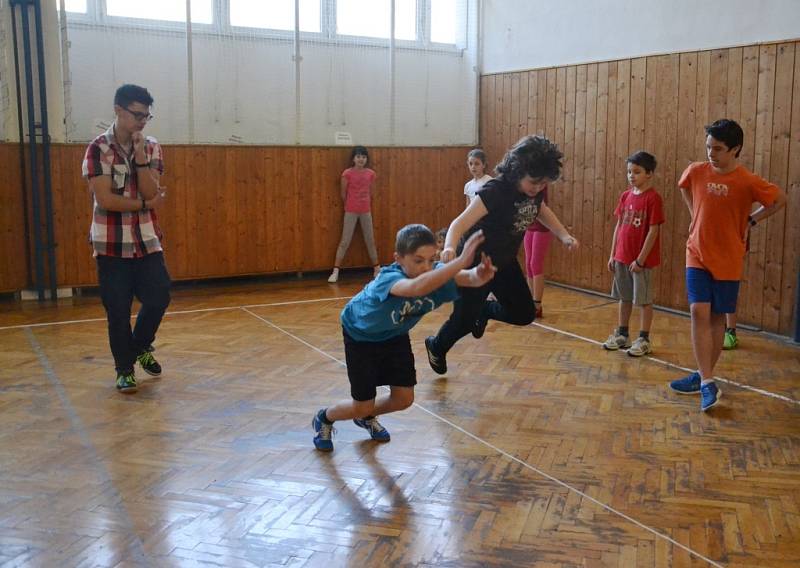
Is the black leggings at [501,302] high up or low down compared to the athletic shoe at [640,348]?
up

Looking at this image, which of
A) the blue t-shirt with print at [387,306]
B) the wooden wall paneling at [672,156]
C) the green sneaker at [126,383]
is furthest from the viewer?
the wooden wall paneling at [672,156]

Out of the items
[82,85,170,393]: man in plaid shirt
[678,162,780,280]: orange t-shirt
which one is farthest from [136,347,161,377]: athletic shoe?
[678,162,780,280]: orange t-shirt

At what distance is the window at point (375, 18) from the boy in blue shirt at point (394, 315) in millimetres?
6994

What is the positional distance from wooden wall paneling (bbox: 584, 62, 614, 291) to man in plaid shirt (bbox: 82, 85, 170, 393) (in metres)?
5.01

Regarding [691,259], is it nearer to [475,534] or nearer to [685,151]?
[475,534]

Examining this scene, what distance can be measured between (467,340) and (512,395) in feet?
4.88

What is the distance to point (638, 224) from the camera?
A: 6.25 meters

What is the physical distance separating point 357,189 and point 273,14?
86.1 inches

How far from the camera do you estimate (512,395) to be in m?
5.36

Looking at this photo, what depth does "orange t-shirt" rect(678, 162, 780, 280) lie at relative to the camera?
495 centimetres

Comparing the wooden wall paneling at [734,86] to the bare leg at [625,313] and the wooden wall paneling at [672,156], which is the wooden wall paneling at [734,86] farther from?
the bare leg at [625,313]

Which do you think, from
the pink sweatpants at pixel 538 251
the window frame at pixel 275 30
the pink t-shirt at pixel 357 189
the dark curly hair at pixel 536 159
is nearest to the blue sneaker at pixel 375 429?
the dark curly hair at pixel 536 159

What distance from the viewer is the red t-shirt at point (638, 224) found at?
20.3 feet

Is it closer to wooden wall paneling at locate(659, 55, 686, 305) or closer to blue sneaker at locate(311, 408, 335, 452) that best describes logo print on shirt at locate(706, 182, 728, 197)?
blue sneaker at locate(311, 408, 335, 452)
